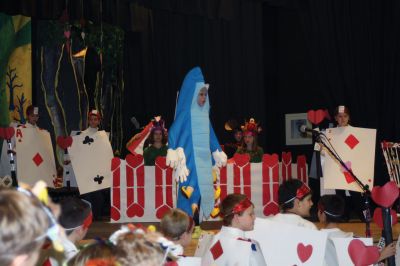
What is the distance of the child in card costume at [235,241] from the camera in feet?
12.8

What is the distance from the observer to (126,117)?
11.6 metres

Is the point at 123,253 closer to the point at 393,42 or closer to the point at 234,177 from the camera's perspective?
the point at 234,177

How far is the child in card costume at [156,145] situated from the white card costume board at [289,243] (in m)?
4.54

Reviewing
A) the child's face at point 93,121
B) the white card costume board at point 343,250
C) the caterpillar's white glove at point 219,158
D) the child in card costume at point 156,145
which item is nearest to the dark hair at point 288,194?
the white card costume board at point 343,250

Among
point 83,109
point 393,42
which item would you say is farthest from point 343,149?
point 83,109

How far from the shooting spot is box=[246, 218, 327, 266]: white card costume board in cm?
387

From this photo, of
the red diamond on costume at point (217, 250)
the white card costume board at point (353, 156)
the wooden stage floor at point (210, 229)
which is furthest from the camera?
the white card costume board at point (353, 156)

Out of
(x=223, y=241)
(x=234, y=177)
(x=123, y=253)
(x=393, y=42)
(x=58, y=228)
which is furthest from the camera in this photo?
(x=393, y=42)

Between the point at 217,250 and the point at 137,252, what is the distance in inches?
82.8

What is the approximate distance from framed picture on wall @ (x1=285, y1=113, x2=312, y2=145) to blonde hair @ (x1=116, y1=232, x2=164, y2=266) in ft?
31.4

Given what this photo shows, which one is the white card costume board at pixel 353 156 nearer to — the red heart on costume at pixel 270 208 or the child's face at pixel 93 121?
the red heart on costume at pixel 270 208

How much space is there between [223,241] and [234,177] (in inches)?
183

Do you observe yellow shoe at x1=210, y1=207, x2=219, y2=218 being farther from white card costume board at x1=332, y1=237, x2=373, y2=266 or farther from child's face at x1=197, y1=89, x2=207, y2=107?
white card costume board at x1=332, y1=237, x2=373, y2=266

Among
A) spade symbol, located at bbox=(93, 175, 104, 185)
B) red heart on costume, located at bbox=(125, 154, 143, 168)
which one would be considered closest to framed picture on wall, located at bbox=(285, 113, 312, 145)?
red heart on costume, located at bbox=(125, 154, 143, 168)
